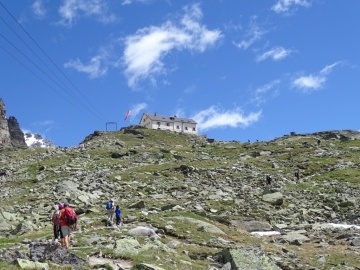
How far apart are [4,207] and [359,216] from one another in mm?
30598

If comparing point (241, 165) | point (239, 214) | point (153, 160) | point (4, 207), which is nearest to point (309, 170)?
point (241, 165)

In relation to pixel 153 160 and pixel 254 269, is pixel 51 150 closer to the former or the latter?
pixel 153 160

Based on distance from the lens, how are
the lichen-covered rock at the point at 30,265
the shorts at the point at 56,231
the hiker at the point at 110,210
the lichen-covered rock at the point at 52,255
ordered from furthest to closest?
the hiker at the point at 110,210, the shorts at the point at 56,231, the lichen-covered rock at the point at 52,255, the lichen-covered rock at the point at 30,265

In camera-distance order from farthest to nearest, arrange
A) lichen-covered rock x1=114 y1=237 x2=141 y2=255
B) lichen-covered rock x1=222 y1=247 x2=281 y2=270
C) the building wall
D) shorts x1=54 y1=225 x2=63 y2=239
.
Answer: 1. the building wall
2. shorts x1=54 y1=225 x2=63 y2=239
3. lichen-covered rock x1=114 y1=237 x2=141 y2=255
4. lichen-covered rock x1=222 y1=247 x2=281 y2=270

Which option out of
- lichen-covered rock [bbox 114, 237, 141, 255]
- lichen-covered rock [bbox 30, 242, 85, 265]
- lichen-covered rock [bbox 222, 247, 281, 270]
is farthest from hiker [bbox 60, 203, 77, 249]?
lichen-covered rock [bbox 222, 247, 281, 270]

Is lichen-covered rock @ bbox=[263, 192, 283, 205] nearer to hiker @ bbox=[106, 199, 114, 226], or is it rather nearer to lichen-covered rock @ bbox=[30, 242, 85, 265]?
hiker @ bbox=[106, 199, 114, 226]

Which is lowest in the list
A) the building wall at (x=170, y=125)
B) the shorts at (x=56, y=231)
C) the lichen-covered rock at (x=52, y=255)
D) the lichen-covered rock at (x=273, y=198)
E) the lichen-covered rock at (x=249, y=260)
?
the lichen-covered rock at (x=249, y=260)

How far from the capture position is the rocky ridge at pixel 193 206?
1944 centimetres

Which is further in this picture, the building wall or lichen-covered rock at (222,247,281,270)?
the building wall

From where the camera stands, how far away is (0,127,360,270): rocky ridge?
19438 mm

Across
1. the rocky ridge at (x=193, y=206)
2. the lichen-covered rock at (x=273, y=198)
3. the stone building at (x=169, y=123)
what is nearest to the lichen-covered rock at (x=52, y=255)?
the rocky ridge at (x=193, y=206)

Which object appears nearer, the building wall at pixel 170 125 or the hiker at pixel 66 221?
the hiker at pixel 66 221

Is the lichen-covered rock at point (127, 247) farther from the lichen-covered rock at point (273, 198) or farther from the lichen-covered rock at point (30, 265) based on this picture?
the lichen-covered rock at point (273, 198)

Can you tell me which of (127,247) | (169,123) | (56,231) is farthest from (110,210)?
(169,123)
